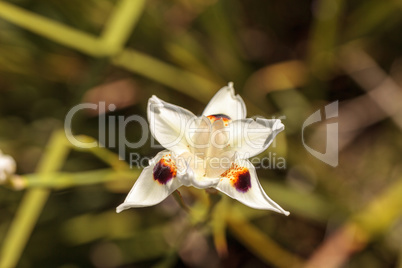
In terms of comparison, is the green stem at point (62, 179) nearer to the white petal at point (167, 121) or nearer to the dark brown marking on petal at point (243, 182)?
the white petal at point (167, 121)

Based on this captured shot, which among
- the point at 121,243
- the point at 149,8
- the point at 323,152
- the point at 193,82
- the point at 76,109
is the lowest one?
the point at 121,243

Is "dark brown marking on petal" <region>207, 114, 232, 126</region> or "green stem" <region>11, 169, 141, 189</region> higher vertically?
"dark brown marking on petal" <region>207, 114, 232, 126</region>

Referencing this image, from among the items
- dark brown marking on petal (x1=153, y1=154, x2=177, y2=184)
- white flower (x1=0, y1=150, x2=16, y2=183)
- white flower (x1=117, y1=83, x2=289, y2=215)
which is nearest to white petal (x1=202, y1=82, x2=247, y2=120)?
white flower (x1=117, y1=83, x2=289, y2=215)

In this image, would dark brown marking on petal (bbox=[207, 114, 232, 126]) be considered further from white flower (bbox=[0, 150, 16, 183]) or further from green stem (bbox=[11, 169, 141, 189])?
white flower (bbox=[0, 150, 16, 183])

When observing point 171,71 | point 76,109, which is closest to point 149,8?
point 171,71

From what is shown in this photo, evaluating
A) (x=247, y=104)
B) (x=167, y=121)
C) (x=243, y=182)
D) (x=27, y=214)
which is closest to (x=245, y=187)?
A: (x=243, y=182)

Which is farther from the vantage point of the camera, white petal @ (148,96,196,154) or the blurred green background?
the blurred green background

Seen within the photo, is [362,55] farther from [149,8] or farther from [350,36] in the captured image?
[149,8]

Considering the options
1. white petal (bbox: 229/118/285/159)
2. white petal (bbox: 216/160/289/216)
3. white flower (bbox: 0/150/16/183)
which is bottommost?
white petal (bbox: 216/160/289/216)
